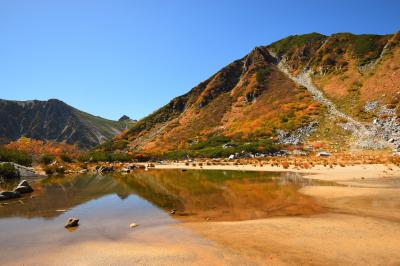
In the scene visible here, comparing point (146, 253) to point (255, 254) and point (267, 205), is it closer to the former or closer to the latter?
point (255, 254)

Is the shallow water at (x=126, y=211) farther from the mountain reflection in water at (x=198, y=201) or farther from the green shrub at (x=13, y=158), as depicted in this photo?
the green shrub at (x=13, y=158)

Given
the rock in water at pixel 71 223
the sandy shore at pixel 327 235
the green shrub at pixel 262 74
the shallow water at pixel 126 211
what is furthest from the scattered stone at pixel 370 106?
the rock in water at pixel 71 223

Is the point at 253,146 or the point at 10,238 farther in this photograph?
the point at 253,146

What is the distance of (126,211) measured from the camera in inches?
705

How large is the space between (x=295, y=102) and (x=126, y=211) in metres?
80.1

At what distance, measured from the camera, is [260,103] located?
332 ft

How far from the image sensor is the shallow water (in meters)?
12.1

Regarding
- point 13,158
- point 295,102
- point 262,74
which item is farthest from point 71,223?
point 262,74

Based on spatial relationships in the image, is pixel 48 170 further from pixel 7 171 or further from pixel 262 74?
pixel 262 74

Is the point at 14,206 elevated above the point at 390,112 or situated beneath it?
situated beneath

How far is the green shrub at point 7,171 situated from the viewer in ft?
114

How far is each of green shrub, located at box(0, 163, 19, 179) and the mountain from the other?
3969 cm

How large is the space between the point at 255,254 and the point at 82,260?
5358 mm

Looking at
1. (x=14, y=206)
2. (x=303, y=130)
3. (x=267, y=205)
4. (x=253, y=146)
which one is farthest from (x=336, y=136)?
(x=14, y=206)
